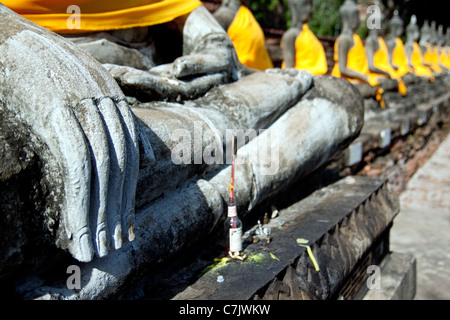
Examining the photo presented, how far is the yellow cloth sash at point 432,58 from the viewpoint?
41.1 feet

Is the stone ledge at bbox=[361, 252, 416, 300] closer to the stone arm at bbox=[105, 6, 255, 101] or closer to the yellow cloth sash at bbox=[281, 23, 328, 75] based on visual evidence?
the stone arm at bbox=[105, 6, 255, 101]

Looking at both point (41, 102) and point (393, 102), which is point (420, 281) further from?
point (393, 102)

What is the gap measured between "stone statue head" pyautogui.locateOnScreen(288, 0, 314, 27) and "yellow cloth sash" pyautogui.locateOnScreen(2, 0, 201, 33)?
3040mm

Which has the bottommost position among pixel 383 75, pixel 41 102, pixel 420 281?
pixel 420 281

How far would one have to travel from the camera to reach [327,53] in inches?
289

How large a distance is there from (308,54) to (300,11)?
18.6 inches

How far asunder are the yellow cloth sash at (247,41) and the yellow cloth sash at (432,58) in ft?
33.5

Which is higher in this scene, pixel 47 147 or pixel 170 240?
pixel 47 147

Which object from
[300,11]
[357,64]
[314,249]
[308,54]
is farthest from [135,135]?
[357,64]

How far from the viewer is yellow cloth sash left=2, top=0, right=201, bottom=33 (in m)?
1.62

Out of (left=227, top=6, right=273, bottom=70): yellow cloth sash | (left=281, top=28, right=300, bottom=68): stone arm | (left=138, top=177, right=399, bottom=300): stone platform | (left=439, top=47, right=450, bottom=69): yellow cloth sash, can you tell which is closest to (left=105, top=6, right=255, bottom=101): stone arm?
(left=138, top=177, right=399, bottom=300): stone platform

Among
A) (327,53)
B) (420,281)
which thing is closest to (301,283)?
(420,281)

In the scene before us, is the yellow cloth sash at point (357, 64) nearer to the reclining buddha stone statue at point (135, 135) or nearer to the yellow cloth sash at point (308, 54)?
the yellow cloth sash at point (308, 54)
